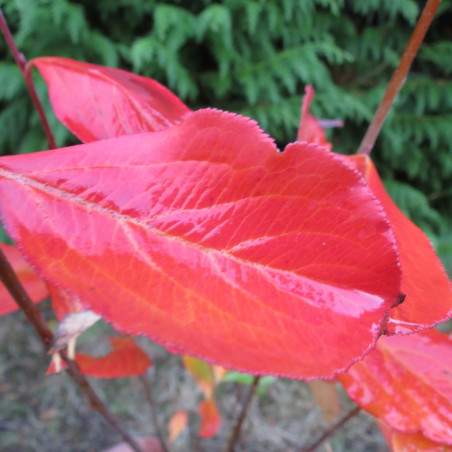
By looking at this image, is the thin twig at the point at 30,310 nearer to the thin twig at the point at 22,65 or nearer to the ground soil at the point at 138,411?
the thin twig at the point at 22,65

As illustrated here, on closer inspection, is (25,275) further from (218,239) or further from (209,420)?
(209,420)

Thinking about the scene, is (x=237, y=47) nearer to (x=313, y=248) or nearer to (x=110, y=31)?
(x=110, y=31)

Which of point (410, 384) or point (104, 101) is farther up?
point (104, 101)

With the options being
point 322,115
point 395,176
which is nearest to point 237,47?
point 322,115

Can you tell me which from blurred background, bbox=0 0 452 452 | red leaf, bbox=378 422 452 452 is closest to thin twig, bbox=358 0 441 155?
red leaf, bbox=378 422 452 452

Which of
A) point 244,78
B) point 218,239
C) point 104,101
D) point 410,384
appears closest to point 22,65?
point 104,101
